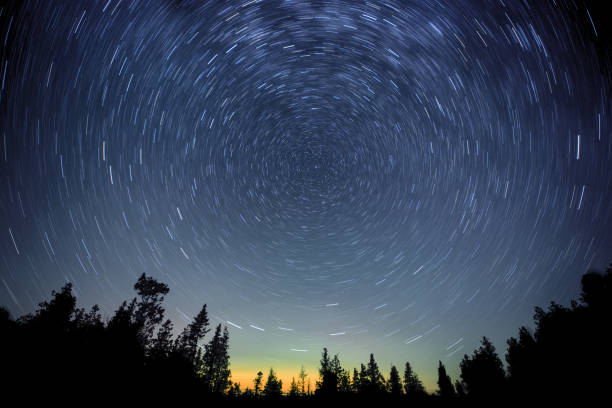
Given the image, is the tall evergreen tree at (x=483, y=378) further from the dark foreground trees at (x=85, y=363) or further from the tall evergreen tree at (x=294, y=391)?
the dark foreground trees at (x=85, y=363)

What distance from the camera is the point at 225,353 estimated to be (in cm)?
4744

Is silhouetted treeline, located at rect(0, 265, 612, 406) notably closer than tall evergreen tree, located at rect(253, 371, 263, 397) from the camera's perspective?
Yes

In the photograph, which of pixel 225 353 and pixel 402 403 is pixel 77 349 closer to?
pixel 402 403

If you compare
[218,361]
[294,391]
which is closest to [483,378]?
[294,391]

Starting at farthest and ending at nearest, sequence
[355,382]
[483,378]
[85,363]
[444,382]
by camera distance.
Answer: [355,382] → [444,382] → [483,378] → [85,363]

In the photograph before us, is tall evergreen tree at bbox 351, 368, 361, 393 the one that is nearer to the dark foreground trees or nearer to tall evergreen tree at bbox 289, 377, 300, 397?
tall evergreen tree at bbox 289, 377, 300, 397

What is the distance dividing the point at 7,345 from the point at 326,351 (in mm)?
41347

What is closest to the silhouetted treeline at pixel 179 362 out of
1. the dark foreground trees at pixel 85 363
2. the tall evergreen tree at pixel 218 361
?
the dark foreground trees at pixel 85 363

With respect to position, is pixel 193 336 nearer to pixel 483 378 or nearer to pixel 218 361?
pixel 218 361

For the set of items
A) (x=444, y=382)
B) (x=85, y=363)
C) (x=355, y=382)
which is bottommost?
(x=85, y=363)

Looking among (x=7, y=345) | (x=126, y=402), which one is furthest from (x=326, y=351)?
(x=7, y=345)

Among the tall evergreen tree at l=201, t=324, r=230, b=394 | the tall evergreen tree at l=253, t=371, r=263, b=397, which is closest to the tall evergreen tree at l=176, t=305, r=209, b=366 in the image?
the tall evergreen tree at l=201, t=324, r=230, b=394

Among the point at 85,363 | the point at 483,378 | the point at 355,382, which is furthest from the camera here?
the point at 355,382

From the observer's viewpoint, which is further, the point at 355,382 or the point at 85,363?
the point at 355,382
